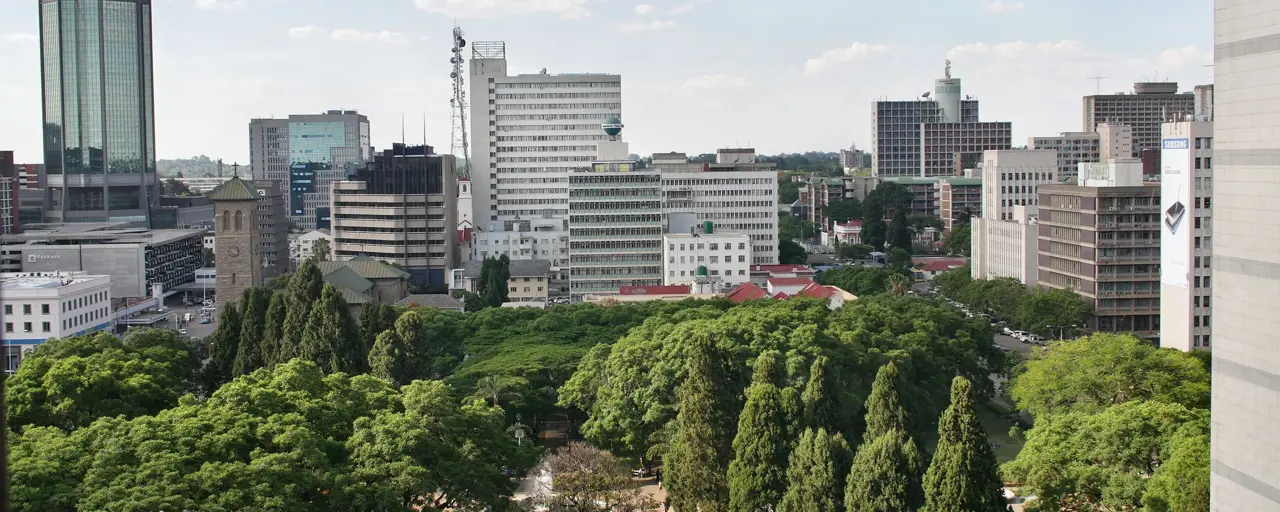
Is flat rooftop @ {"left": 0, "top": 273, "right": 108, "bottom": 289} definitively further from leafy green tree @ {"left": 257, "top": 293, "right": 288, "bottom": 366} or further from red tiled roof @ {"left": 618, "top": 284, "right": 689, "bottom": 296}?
red tiled roof @ {"left": 618, "top": 284, "right": 689, "bottom": 296}

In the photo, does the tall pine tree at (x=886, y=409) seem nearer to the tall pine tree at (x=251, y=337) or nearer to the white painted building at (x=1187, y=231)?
the tall pine tree at (x=251, y=337)

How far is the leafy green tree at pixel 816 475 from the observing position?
98.7ft

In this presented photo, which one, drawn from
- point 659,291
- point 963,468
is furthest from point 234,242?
point 963,468

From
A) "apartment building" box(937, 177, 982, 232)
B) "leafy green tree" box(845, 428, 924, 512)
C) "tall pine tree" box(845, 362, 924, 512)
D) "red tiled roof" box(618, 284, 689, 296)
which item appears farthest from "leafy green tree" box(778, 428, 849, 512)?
"apartment building" box(937, 177, 982, 232)

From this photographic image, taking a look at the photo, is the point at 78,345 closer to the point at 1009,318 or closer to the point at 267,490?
the point at 267,490

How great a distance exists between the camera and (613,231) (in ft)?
298

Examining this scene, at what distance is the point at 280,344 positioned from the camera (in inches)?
1924

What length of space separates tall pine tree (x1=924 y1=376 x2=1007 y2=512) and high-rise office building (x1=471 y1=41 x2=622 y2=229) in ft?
310

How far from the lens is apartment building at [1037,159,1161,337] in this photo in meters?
68.4

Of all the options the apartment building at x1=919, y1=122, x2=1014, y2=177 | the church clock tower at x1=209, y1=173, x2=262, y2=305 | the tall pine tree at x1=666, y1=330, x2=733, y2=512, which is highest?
the apartment building at x1=919, y1=122, x2=1014, y2=177

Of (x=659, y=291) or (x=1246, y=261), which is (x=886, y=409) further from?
(x=659, y=291)

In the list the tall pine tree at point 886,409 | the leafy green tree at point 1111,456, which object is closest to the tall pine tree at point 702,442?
the tall pine tree at point 886,409

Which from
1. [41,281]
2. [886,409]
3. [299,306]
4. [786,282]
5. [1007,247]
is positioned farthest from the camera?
[1007,247]

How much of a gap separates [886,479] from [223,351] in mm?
30518
